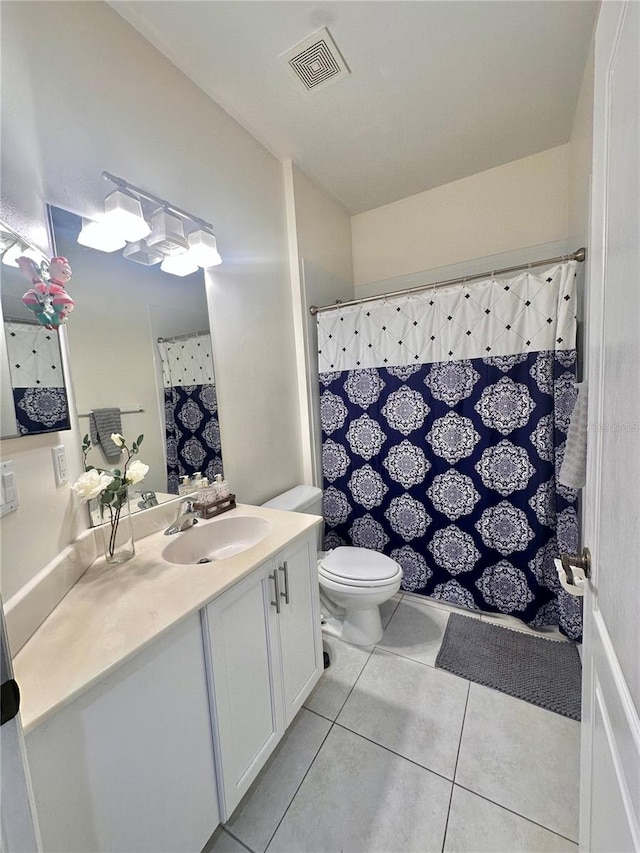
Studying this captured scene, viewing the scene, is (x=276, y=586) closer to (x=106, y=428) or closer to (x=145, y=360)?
(x=106, y=428)

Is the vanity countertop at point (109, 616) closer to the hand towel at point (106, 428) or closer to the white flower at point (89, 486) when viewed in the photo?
the white flower at point (89, 486)

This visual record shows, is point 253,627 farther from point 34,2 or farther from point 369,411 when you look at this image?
point 34,2

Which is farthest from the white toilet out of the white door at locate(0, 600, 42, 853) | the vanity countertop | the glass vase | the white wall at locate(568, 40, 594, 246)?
the white wall at locate(568, 40, 594, 246)

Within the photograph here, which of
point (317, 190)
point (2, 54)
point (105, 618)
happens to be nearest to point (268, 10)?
A: point (2, 54)

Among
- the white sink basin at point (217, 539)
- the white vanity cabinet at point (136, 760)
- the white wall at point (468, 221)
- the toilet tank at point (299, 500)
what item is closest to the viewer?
the white vanity cabinet at point (136, 760)

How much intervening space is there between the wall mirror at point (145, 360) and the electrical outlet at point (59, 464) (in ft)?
0.51

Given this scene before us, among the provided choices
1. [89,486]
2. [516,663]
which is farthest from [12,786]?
[516,663]

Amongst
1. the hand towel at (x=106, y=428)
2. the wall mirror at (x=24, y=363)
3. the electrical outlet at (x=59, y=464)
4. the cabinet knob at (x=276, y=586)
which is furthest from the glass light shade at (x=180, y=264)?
the cabinet knob at (x=276, y=586)

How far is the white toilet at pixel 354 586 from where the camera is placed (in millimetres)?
1620

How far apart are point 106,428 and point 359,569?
132 cm

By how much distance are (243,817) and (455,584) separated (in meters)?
1.44

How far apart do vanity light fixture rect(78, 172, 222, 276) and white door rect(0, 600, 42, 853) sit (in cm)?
128

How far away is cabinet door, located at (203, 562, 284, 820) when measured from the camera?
3.03ft

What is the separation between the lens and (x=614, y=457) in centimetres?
57
